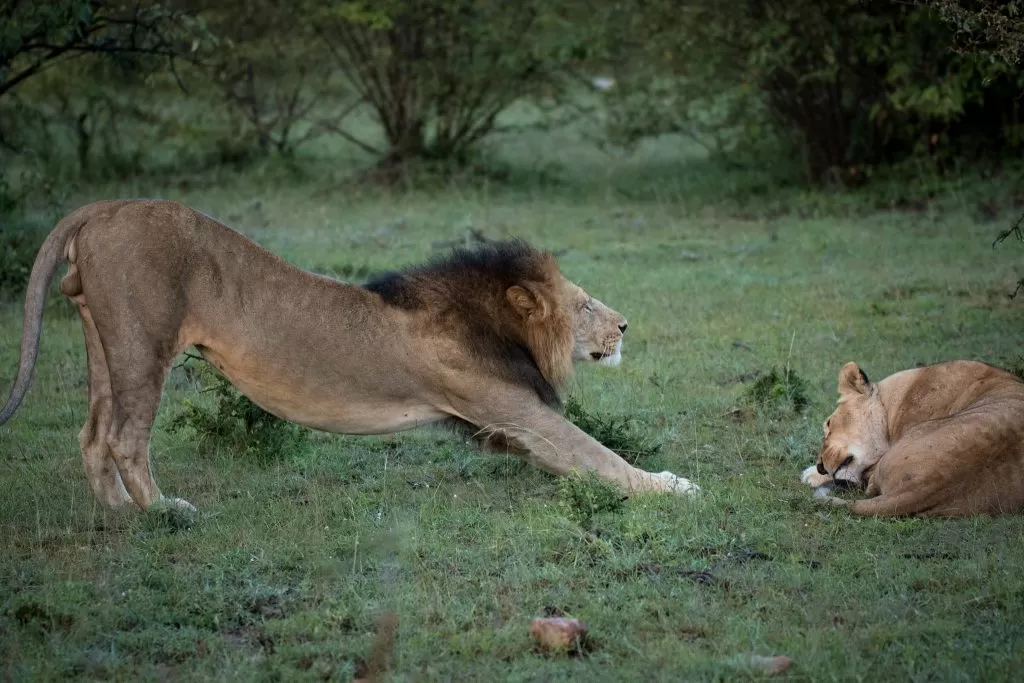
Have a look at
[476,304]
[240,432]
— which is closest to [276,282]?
[476,304]

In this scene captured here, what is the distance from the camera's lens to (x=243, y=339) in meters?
4.83

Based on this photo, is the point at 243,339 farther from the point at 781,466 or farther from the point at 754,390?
the point at 754,390

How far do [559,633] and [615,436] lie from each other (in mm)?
2000

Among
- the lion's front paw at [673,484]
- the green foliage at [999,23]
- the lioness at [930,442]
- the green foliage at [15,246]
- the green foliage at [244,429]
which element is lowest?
the green foliage at [15,246]

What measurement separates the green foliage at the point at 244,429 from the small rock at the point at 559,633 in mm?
2309

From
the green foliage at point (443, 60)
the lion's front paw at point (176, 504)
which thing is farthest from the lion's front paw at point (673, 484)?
the green foliage at point (443, 60)

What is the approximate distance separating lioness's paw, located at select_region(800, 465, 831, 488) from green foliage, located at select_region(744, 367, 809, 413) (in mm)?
1011

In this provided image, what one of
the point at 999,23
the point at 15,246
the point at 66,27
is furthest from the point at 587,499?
the point at 15,246

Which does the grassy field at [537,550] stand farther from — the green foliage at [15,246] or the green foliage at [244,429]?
the green foliage at [15,246]

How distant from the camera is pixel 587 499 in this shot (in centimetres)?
469

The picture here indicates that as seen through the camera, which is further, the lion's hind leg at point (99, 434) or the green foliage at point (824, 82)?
the green foliage at point (824, 82)

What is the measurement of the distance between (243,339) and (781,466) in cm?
218

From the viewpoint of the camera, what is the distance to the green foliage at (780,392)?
632cm

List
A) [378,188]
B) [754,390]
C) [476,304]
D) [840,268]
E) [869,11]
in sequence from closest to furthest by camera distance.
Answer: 1. [476,304]
2. [754,390]
3. [840,268]
4. [869,11]
5. [378,188]
